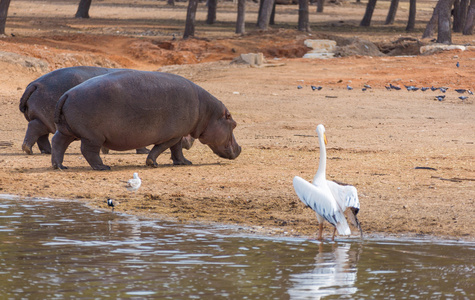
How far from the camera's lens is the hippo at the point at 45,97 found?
1090 centimetres

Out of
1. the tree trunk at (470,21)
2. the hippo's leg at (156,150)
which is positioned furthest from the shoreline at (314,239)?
the tree trunk at (470,21)

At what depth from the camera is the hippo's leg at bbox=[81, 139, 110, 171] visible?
9758 mm

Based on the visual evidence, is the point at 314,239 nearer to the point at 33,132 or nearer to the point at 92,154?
the point at 92,154

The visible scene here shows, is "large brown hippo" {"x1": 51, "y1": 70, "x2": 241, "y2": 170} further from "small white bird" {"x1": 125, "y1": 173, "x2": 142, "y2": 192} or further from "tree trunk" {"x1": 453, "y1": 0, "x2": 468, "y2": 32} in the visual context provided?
"tree trunk" {"x1": 453, "y1": 0, "x2": 468, "y2": 32}

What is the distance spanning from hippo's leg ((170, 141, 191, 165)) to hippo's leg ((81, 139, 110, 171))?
95cm

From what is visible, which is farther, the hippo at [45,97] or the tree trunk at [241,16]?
the tree trunk at [241,16]

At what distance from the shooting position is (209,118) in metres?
10.7

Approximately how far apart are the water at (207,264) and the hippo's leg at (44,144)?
422cm

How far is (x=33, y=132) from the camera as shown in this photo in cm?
1114

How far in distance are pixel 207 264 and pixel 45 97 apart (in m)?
5.84

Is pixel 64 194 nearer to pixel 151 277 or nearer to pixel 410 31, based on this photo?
pixel 151 277

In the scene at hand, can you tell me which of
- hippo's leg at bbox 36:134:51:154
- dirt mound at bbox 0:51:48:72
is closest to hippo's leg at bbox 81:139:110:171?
hippo's leg at bbox 36:134:51:154

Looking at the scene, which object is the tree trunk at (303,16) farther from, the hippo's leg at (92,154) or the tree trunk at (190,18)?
the hippo's leg at (92,154)

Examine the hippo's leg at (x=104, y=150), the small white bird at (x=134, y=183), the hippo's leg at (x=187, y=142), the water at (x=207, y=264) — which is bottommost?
the hippo's leg at (x=104, y=150)
